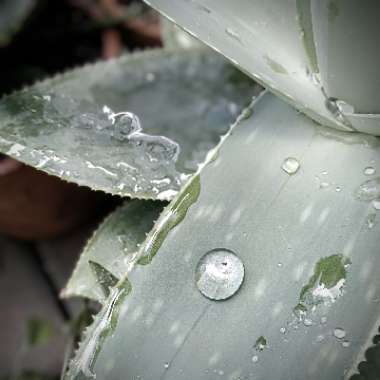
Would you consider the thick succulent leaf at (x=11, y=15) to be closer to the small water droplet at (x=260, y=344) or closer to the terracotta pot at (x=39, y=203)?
the terracotta pot at (x=39, y=203)

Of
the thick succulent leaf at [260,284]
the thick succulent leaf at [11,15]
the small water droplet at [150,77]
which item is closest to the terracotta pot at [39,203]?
the thick succulent leaf at [11,15]

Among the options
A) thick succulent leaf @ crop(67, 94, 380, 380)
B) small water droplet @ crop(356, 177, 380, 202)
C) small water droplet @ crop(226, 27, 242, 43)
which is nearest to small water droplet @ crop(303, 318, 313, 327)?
thick succulent leaf @ crop(67, 94, 380, 380)

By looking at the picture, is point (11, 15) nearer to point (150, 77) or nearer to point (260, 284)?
point (150, 77)

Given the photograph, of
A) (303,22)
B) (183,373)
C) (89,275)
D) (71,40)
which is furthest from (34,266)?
(303,22)

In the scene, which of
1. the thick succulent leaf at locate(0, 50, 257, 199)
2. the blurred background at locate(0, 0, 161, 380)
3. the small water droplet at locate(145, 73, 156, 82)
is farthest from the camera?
the blurred background at locate(0, 0, 161, 380)

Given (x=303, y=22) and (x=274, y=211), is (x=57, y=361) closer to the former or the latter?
(x=274, y=211)

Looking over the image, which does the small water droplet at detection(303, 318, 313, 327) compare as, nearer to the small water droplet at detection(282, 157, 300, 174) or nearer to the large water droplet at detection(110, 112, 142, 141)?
the small water droplet at detection(282, 157, 300, 174)
